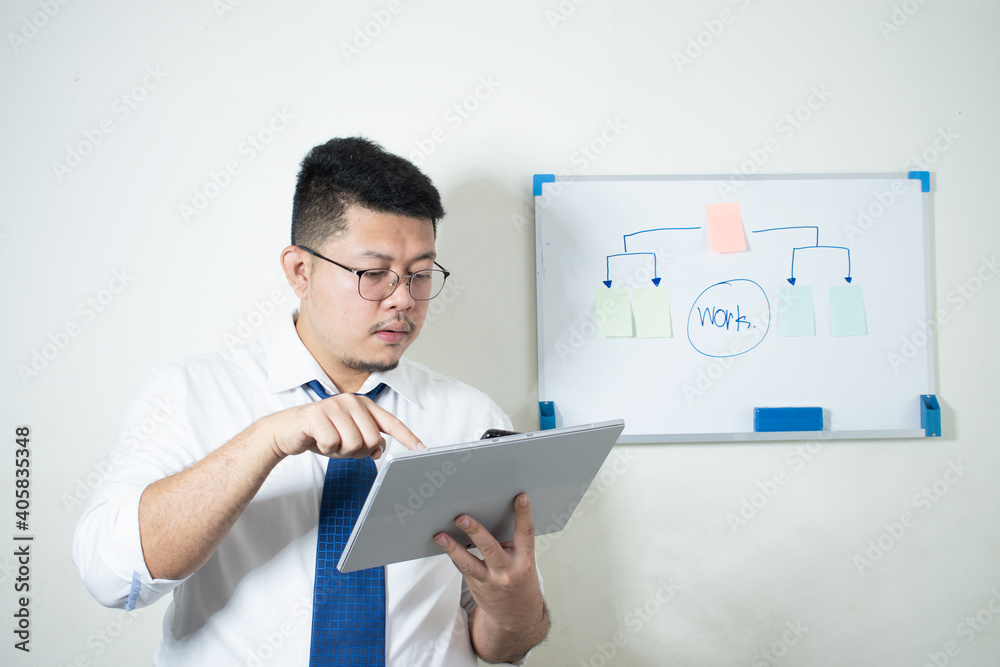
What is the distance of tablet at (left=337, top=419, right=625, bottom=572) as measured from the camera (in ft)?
2.33

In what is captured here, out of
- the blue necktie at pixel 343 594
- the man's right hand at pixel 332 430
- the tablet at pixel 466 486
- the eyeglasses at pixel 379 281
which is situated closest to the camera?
the tablet at pixel 466 486

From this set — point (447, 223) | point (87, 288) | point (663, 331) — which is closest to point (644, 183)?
point (663, 331)

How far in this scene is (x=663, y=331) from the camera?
1.56m

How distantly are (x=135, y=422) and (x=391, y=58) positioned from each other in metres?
1.02

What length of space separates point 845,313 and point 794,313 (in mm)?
134

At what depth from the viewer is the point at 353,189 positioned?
1.09 metres
